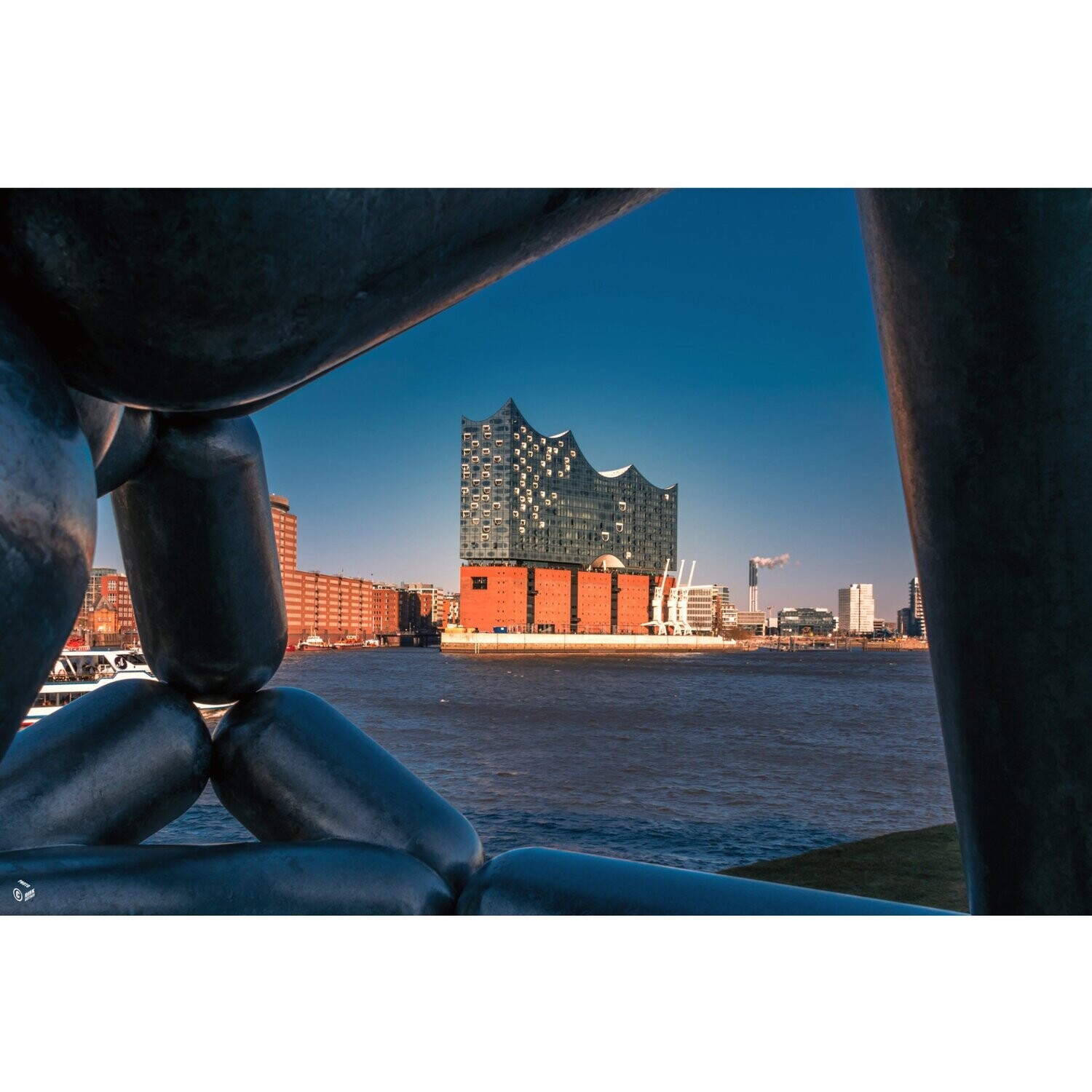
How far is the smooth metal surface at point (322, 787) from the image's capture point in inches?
95.7

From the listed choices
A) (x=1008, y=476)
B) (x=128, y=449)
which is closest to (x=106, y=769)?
(x=128, y=449)

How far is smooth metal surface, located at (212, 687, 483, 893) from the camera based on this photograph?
243cm

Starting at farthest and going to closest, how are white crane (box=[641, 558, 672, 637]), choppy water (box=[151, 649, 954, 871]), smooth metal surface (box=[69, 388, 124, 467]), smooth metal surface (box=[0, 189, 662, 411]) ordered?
white crane (box=[641, 558, 672, 637]), choppy water (box=[151, 649, 954, 871]), smooth metal surface (box=[69, 388, 124, 467]), smooth metal surface (box=[0, 189, 662, 411])

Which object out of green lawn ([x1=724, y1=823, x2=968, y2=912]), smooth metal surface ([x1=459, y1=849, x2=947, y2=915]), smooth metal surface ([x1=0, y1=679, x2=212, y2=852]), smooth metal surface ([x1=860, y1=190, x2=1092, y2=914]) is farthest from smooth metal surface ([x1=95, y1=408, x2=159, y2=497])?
green lawn ([x1=724, y1=823, x2=968, y2=912])

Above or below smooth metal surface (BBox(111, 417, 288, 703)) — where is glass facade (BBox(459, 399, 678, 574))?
above

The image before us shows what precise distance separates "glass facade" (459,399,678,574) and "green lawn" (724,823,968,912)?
9920cm

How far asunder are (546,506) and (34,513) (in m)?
113

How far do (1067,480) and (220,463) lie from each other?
1963 mm

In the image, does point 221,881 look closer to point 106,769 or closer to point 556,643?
point 106,769

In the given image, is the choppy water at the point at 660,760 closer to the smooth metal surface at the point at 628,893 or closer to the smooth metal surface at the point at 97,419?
the smooth metal surface at the point at 628,893

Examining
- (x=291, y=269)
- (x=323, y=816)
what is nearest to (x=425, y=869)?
(x=323, y=816)

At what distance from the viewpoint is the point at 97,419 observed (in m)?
1.63

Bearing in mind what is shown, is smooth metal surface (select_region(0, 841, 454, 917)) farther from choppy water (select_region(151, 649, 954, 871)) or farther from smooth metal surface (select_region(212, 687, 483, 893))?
choppy water (select_region(151, 649, 954, 871))

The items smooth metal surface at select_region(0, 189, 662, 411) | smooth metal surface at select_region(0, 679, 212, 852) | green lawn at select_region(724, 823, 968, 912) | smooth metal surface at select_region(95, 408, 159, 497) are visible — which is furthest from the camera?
green lawn at select_region(724, 823, 968, 912)
